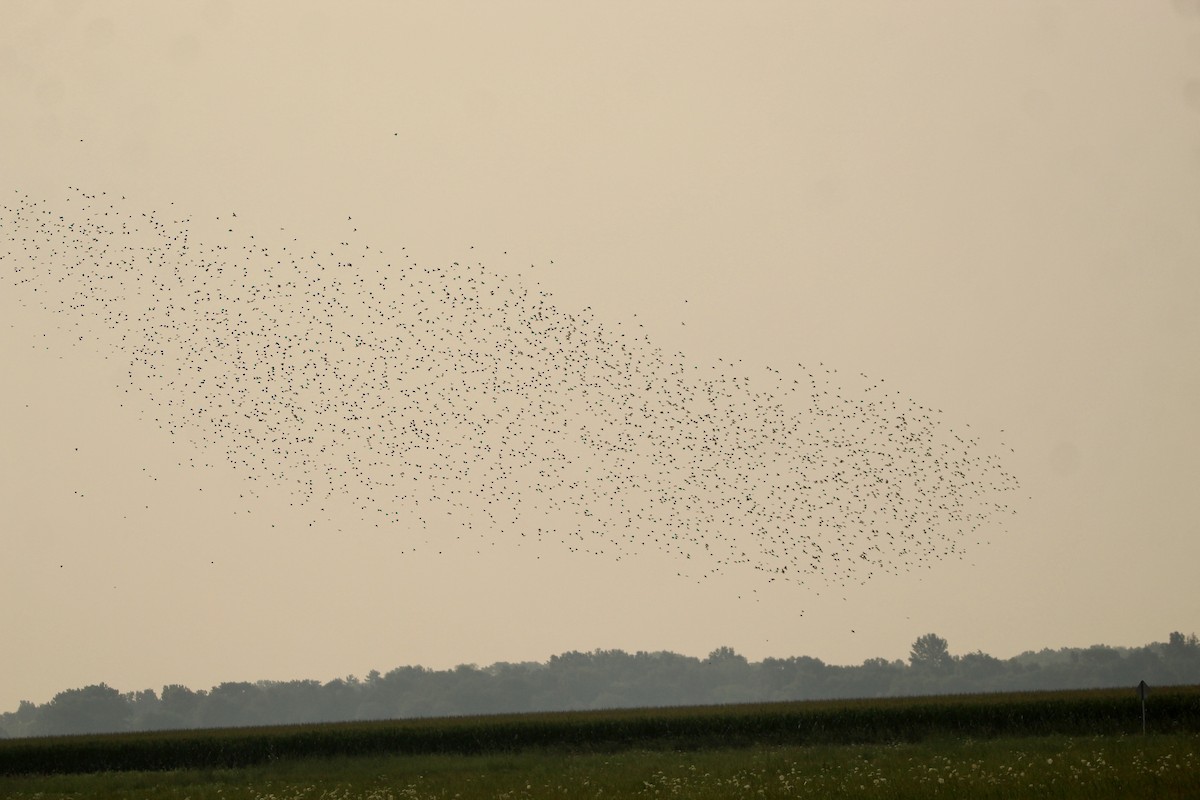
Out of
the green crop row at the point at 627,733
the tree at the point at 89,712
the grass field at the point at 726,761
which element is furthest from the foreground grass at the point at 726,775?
the tree at the point at 89,712

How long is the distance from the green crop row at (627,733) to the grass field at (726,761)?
8 centimetres

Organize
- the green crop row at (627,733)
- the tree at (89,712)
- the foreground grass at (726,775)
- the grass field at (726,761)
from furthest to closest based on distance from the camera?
the tree at (89,712)
the green crop row at (627,733)
the grass field at (726,761)
the foreground grass at (726,775)

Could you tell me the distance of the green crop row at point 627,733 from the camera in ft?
173

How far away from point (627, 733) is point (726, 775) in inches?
653

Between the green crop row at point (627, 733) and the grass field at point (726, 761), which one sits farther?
the green crop row at point (627, 733)

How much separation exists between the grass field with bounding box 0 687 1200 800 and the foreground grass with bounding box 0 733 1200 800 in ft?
0.25

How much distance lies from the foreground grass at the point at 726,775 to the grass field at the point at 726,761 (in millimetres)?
76

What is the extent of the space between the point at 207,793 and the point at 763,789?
1604 cm

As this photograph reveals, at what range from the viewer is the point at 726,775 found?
38.9 m

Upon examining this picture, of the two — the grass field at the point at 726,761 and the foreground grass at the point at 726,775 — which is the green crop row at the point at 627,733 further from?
the foreground grass at the point at 726,775

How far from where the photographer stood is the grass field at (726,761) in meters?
33.7

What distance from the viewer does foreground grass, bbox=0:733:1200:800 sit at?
32625mm

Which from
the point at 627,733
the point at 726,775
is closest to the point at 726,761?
the point at 726,775

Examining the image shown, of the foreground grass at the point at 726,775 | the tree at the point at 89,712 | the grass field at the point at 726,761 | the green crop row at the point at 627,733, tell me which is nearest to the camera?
the foreground grass at the point at 726,775
